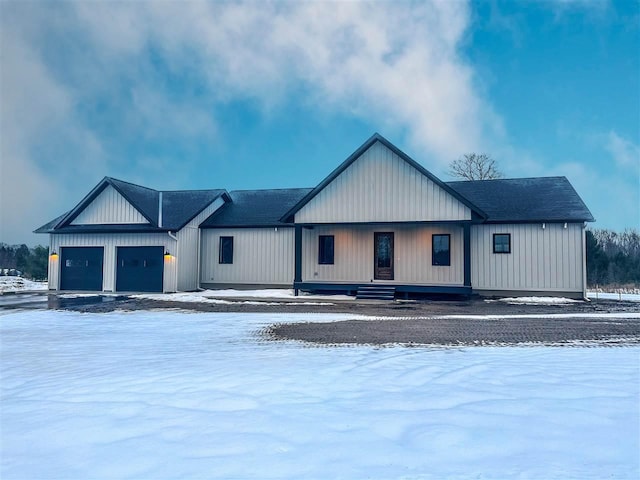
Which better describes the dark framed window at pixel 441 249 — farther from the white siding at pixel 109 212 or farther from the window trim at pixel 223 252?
the white siding at pixel 109 212

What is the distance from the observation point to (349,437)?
3.66 meters

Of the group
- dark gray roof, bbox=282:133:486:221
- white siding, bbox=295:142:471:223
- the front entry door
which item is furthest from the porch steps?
dark gray roof, bbox=282:133:486:221

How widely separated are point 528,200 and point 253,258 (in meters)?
13.4

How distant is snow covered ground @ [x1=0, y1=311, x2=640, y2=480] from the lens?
3.21 meters

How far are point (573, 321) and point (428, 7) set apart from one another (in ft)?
63.7

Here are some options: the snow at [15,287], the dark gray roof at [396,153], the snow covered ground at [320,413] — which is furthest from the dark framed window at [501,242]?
the snow at [15,287]

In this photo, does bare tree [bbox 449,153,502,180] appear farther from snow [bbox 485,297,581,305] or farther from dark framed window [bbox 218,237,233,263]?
dark framed window [bbox 218,237,233,263]

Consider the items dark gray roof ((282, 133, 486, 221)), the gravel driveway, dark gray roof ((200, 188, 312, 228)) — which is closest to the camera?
the gravel driveway

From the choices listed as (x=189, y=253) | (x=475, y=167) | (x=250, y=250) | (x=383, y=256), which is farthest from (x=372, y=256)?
(x=475, y=167)

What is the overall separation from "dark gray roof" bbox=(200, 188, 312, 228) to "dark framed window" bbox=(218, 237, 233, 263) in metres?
0.78

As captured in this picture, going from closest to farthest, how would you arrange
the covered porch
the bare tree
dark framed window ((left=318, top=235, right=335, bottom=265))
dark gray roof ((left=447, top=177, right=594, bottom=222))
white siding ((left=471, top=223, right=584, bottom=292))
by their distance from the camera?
white siding ((left=471, top=223, right=584, bottom=292)) → dark gray roof ((left=447, top=177, right=594, bottom=222)) → the covered porch → dark framed window ((left=318, top=235, right=335, bottom=265)) → the bare tree

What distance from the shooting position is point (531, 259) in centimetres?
1912

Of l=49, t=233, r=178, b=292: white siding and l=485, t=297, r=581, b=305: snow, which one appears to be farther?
l=49, t=233, r=178, b=292: white siding

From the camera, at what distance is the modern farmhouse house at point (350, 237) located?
18719mm
